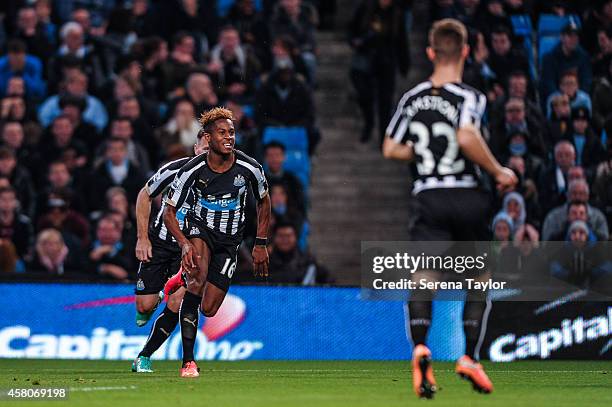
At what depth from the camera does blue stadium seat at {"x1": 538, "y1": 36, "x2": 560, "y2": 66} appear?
20203 millimetres

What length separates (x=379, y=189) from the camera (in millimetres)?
19781

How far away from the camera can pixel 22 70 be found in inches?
767

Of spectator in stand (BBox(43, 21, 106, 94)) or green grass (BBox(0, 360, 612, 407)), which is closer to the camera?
green grass (BBox(0, 360, 612, 407))

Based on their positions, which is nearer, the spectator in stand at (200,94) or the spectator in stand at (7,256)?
the spectator in stand at (7,256)

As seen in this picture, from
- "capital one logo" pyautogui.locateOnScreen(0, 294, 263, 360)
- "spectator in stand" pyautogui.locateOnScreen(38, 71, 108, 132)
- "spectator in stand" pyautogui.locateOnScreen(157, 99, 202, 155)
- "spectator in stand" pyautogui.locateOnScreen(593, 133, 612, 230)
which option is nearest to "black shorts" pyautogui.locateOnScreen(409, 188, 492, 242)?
"capital one logo" pyautogui.locateOnScreen(0, 294, 263, 360)

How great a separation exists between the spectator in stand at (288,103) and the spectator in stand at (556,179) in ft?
10.2

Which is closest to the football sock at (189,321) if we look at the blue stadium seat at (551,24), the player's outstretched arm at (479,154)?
the player's outstretched arm at (479,154)

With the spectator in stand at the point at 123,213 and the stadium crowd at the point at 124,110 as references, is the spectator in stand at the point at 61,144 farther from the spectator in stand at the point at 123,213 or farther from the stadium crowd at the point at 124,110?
the spectator in stand at the point at 123,213

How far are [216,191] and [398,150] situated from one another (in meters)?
2.67

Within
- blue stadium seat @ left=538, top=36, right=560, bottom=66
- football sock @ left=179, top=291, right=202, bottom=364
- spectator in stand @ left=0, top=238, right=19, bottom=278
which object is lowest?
spectator in stand @ left=0, top=238, right=19, bottom=278

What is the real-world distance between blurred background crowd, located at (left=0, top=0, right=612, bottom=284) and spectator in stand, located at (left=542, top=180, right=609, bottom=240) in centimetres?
2

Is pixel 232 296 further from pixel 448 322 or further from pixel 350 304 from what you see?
pixel 448 322

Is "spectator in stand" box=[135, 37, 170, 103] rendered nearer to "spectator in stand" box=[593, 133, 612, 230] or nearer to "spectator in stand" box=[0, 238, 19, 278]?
"spectator in stand" box=[0, 238, 19, 278]

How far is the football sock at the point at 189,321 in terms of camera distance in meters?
11.3
